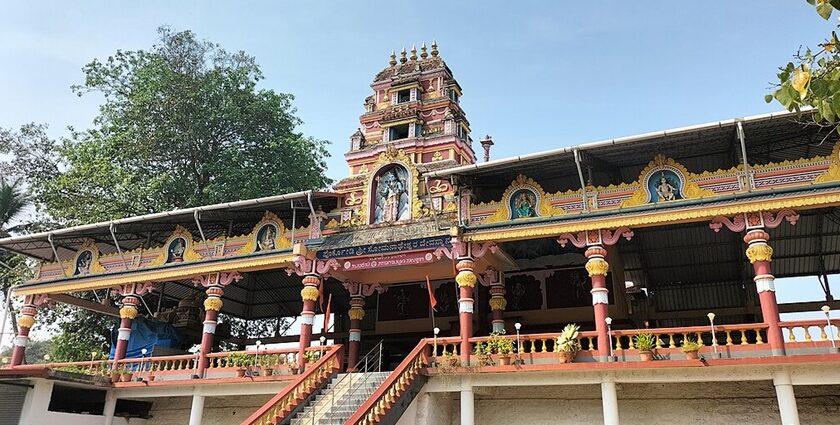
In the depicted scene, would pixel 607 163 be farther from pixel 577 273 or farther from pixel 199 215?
pixel 199 215

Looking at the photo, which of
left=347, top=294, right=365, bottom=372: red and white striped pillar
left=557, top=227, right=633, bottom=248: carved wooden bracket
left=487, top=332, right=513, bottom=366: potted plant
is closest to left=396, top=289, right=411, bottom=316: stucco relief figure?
left=347, top=294, right=365, bottom=372: red and white striped pillar

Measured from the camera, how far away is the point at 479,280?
17344 millimetres

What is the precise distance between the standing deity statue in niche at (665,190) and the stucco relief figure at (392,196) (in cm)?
650

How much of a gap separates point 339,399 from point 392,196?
19.0ft

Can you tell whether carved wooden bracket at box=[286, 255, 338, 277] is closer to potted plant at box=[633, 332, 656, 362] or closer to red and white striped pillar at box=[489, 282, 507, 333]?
red and white striped pillar at box=[489, 282, 507, 333]

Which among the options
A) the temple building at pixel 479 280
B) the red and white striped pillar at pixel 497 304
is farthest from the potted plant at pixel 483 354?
the red and white striped pillar at pixel 497 304

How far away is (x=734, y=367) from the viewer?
11.9 meters

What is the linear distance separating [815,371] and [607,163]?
6.33 meters

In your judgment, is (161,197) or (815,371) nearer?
(815,371)

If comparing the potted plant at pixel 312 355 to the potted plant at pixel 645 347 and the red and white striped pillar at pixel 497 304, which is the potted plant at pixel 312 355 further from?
the potted plant at pixel 645 347

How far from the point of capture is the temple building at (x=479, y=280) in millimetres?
12672

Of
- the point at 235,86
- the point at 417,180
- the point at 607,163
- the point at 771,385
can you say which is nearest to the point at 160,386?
the point at 417,180

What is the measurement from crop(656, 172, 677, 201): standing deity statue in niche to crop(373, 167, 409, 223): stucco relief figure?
21.3 ft

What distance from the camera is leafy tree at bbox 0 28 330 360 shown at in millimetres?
26578
